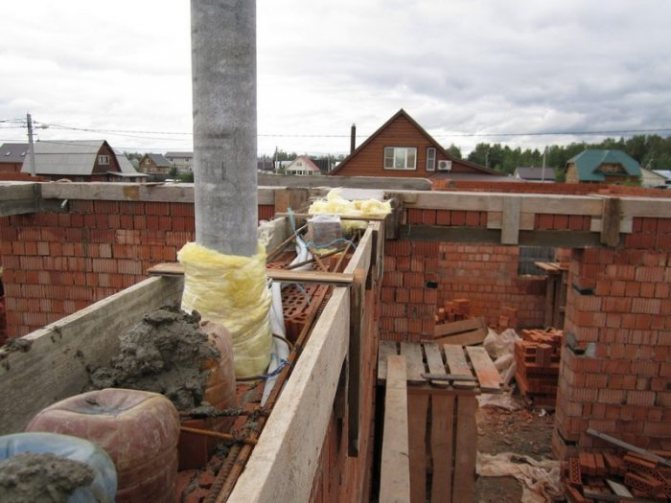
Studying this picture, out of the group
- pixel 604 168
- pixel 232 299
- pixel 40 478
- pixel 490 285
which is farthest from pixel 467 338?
pixel 604 168

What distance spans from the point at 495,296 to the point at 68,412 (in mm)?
11426

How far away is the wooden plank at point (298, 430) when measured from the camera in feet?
3.39

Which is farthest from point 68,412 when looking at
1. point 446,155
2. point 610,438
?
point 446,155

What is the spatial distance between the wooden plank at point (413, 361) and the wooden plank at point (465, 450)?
53 centimetres

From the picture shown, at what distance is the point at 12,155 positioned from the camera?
148ft

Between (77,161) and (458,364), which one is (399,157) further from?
(458,364)

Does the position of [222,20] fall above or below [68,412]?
above

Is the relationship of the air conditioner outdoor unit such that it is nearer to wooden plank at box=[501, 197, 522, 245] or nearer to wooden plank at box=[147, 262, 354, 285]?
wooden plank at box=[501, 197, 522, 245]

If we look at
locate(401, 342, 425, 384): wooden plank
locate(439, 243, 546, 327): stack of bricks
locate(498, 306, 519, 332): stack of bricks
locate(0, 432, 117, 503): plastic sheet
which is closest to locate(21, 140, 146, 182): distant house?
locate(439, 243, 546, 327): stack of bricks

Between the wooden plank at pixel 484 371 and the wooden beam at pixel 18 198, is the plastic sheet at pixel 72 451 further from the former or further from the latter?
the wooden beam at pixel 18 198

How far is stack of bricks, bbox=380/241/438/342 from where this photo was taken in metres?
6.41

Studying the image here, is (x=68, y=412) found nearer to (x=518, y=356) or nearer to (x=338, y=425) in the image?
(x=338, y=425)

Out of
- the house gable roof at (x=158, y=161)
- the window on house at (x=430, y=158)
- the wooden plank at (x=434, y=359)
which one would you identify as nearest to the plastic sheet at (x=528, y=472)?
the wooden plank at (x=434, y=359)

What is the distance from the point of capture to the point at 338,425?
2391 mm
